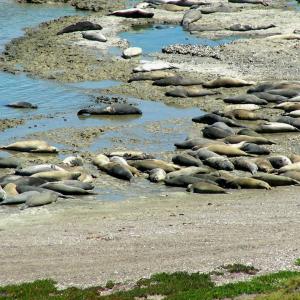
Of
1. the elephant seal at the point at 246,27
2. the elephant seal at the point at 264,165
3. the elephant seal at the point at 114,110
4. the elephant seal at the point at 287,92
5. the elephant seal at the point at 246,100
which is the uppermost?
the elephant seal at the point at 264,165

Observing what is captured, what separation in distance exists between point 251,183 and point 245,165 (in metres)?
1.26

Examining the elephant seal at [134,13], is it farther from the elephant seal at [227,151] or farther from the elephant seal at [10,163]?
the elephant seal at [10,163]

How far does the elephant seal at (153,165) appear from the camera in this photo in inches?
815

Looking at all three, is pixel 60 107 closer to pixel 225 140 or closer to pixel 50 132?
pixel 50 132

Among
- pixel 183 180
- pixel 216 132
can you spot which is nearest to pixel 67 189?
pixel 183 180

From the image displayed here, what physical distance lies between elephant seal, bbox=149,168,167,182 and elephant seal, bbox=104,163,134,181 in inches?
18.0

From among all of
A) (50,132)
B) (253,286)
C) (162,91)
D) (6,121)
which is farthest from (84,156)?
(253,286)

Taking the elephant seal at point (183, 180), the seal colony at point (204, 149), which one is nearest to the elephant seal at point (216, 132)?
the seal colony at point (204, 149)

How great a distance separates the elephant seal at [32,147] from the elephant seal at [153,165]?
237 cm

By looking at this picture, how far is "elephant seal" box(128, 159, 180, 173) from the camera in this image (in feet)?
67.9

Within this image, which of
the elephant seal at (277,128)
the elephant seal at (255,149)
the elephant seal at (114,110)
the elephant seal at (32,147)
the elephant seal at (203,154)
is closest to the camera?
the elephant seal at (203,154)

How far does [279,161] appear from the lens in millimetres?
21000

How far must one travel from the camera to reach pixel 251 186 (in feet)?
64.6

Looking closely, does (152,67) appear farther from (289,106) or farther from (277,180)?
(277,180)
